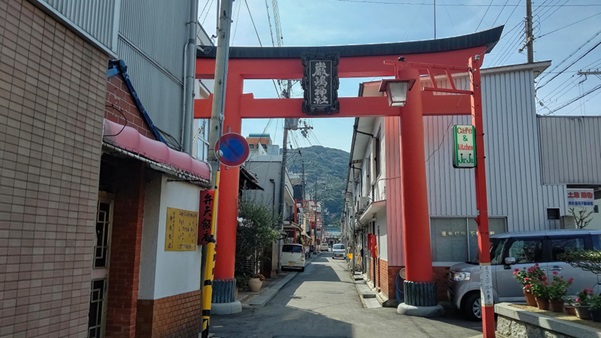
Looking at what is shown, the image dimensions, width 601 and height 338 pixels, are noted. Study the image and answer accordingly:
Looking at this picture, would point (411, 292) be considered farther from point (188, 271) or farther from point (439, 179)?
point (188, 271)

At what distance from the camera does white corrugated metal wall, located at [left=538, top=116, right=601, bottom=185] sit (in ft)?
45.0

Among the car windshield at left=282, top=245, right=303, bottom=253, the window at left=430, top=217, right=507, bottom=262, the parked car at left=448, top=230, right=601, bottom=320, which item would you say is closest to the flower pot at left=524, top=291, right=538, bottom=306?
the parked car at left=448, top=230, right=601, bottom=320

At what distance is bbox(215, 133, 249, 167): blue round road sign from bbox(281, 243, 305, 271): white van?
25462mm

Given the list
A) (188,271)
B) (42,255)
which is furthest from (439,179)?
(42,255)

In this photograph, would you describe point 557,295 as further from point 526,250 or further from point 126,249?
point 126,249

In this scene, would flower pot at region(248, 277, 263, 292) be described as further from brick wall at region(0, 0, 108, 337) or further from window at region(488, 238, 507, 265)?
brick wall at region(0, 0, 108, 337)

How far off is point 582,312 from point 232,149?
555 cm

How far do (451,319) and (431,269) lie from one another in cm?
136

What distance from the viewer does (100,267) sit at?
6.48m

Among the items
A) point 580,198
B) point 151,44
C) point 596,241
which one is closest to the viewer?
point 151,44

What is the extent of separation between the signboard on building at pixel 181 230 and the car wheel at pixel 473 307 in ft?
22.2

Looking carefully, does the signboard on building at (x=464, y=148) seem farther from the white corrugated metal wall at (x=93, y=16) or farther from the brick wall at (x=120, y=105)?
the white corrugated metal wall at (x=93, y=16)

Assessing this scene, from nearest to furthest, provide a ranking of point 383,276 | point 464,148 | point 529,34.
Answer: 1. point 464,148
2. point 383,276
3. point 529,34

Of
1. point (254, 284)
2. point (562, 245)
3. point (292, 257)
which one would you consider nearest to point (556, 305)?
point (562, 245)
